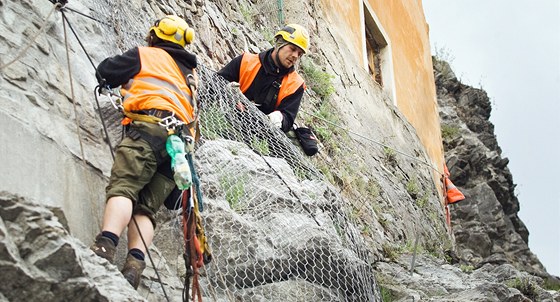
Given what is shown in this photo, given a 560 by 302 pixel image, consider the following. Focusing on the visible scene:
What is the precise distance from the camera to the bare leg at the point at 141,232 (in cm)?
560

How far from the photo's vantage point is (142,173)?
5.78m

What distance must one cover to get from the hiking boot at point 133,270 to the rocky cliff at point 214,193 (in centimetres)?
14

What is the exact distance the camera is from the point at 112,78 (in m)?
6.32

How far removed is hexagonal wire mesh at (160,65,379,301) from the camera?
661 centimetres

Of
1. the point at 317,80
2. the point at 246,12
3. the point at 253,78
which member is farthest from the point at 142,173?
the point at 317,80

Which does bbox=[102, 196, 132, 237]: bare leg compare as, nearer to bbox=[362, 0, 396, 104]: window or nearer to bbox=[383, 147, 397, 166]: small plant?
bbox=[383, 147, 397, 166]: small plant

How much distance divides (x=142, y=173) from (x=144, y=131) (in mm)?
282

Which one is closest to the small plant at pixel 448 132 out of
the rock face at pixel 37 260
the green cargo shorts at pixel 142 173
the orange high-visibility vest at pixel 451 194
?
the orange high-visibility vest at pixel 451 194

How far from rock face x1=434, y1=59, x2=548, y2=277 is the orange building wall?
3.76ft

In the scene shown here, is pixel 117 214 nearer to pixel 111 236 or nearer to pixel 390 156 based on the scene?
pixel 111 236

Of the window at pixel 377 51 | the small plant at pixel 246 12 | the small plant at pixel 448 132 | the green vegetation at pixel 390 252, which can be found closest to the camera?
the green vegetation at pixel 390 252

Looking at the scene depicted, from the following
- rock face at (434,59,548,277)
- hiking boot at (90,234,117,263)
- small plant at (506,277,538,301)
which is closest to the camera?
hiking boot at (90,234,117,263)

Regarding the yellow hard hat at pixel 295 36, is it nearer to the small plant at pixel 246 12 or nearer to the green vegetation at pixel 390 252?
the green vegetation at pixel 390 252

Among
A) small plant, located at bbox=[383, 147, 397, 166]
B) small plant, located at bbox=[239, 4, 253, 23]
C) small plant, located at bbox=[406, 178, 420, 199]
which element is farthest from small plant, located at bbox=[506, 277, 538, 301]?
small plant, located at bbox=[239, 4, 253, 23]
